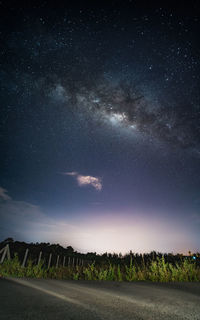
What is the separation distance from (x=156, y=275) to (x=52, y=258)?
1123cm

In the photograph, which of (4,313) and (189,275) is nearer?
(4,313)

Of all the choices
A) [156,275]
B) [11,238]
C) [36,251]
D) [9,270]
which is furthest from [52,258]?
[156,275]

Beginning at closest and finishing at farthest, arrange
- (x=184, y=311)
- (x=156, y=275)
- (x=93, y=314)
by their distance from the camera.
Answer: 1. (x=93, y=314)
2. (x=184, y=311)
3. (x=156, y=275)

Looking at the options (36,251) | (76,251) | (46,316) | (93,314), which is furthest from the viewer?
(76,251)

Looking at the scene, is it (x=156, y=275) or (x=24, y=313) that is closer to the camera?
(x=24, y=313)

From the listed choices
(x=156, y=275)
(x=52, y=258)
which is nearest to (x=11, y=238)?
(x=52, y=258)

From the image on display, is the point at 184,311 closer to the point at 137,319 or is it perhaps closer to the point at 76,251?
the point at 137,319

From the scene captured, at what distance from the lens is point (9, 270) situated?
8.20 metres

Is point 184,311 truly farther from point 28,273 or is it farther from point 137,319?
point 28,273

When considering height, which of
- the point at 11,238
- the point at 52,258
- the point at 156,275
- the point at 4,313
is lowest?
the point at 4,313

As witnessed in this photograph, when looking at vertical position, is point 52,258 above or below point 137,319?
above

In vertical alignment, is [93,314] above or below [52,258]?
below

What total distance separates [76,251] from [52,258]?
14.0 ft

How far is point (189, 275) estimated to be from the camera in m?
4.84
